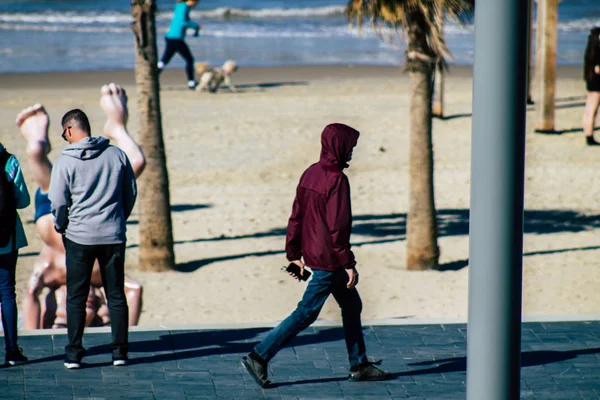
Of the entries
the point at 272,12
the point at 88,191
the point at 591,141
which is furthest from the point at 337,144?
the point at 272,12

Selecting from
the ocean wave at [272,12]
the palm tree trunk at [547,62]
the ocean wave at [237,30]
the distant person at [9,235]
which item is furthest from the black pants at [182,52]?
the ocean wave at [272,12]

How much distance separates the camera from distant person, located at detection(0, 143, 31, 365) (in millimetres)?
6043

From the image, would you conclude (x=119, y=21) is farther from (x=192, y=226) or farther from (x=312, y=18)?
(x=192, y=226)

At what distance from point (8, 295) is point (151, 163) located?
4.90m

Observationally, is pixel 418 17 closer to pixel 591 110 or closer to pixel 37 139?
pixel 37 139

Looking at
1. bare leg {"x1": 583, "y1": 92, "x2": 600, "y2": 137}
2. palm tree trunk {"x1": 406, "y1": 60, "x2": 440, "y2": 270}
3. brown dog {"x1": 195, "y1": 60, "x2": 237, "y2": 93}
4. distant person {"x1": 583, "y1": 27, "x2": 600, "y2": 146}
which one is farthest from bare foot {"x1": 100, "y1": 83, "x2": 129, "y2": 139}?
brown dog {"x1": 195, "y1": 60, "x2": 237, "y2": 93}

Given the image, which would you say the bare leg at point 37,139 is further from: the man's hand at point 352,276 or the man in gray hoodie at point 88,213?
the man's hand at point 352,276

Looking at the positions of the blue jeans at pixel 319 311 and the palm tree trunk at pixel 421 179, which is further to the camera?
the palm tree trunk at pixel 421 179

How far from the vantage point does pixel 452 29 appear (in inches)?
1625

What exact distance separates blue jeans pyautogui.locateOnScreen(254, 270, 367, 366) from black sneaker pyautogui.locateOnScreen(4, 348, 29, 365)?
1.51 m

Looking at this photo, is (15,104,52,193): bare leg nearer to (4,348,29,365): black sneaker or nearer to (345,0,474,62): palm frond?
(4,348,29,365): black sneaker

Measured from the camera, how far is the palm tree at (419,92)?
34.2 ft

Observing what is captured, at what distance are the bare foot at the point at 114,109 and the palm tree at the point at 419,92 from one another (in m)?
3.23

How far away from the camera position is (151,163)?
11.0 metres
